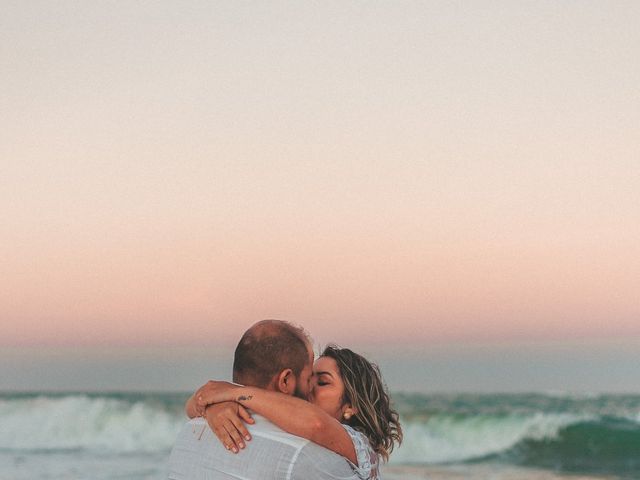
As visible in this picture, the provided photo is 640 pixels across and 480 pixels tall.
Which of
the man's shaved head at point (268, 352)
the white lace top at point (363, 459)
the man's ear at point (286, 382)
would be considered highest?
the man's shaved head at point (268, 352)

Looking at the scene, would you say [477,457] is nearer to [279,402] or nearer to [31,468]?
[31,468]

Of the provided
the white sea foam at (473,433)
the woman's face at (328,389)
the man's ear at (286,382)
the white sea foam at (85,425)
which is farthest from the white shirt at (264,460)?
the white sea foam at (85,425)

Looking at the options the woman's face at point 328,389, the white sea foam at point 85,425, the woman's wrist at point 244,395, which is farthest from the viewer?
the white sea foam at point 85,425

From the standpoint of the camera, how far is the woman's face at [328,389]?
10.4 feet

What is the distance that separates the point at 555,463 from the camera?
493 inches

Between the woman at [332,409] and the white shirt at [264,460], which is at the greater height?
the woman at [332,409]

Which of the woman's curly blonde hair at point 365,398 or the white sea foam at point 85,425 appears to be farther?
the white sea foam at point 85,425

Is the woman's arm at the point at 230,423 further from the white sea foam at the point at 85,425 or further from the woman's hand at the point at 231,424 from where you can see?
the white sea foam at the point at 85,425

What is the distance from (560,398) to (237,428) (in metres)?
13.2

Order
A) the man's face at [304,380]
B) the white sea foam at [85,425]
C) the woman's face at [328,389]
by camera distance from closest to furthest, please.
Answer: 1. the man's face at [304,380]
2. the woman's face at [328,389]
3. the white sea foam at [85,425]

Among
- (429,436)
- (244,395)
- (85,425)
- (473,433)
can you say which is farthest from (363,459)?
(85,425)

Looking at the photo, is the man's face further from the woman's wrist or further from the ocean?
the ocean

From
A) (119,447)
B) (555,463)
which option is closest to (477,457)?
(555,463)

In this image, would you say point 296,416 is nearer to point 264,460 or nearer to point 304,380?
point 264,460
